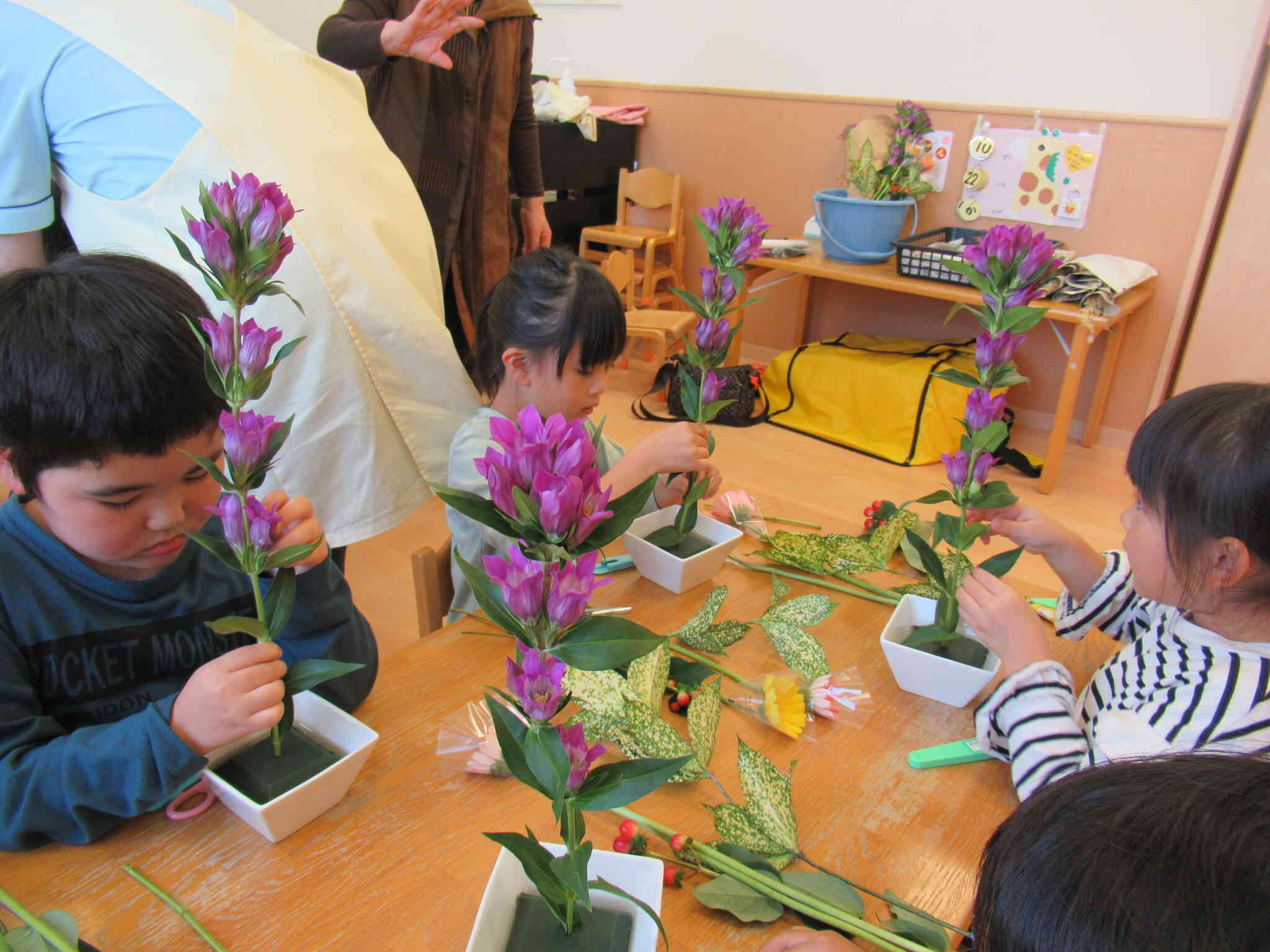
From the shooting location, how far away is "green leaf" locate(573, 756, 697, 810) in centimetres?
51

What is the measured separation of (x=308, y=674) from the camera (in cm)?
70

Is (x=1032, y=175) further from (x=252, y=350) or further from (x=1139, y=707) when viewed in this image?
(x=252, y=350)

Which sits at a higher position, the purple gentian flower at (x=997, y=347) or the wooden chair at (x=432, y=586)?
the purple gentian flower at (x=997, y=347)

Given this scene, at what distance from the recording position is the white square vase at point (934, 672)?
0.89 metres

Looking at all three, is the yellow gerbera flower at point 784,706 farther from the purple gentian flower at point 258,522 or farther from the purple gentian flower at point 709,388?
the purple gentian flower at point 258,522

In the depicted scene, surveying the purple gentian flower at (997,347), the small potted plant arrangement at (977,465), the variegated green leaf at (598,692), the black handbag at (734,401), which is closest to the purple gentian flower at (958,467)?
the small potted plant arrangement at (977,465)

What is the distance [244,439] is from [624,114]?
421 cm

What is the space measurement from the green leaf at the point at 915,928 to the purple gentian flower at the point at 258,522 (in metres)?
0.57

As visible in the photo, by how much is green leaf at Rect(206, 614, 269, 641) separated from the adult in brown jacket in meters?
1.54

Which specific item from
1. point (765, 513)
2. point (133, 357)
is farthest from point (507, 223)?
point (133, 357)

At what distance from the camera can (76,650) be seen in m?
0.82

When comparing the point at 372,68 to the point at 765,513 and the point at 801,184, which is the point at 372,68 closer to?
the point at 765,513

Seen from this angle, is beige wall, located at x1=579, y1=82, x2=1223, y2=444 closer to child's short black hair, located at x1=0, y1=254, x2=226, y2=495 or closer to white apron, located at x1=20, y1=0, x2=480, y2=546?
white apron, located at x1=20, y1=0, x2=480, y2=546

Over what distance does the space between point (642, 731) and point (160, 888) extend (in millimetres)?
400
